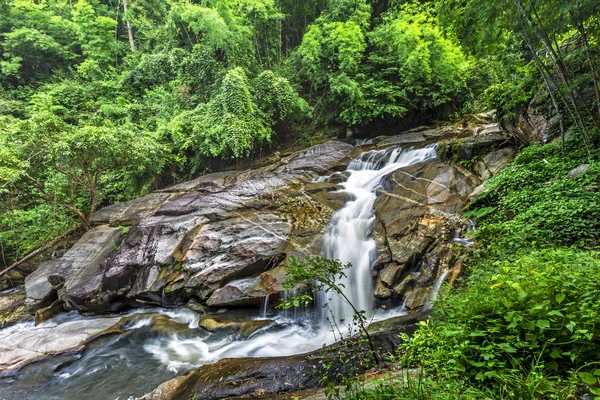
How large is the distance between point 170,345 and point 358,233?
489 centimetres

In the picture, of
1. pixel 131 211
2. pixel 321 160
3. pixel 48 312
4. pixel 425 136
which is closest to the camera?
pixel 48 312

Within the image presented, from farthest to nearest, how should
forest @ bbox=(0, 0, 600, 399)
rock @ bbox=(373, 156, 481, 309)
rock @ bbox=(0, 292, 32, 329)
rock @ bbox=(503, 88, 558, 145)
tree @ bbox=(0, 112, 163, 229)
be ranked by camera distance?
1. tree @ bbox=(0, 112, 163, 229)
2. rock @ bbox=(0, 292, 32, 329)
3. rock @ bbox=(503, 88, 558, 145)
4. rock @ bbox=(373, 156, 481, 309)
5. forest @ bbox=(0, 0, 600, 399)

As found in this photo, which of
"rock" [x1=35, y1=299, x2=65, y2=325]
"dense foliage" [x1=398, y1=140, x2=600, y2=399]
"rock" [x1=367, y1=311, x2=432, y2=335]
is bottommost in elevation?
"rock" [x1=35, y1=299, x2=65, y2=325]

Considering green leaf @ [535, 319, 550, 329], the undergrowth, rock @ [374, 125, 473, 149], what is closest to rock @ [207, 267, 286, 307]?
the undergrowth

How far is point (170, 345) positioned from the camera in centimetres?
595

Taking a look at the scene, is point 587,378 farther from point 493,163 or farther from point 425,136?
point 425,136

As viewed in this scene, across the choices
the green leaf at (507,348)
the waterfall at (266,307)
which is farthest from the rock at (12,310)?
the green leaf at (507,348)

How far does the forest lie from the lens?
2.24 metres

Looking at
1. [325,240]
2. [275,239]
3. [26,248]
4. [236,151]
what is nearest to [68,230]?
[26,248]

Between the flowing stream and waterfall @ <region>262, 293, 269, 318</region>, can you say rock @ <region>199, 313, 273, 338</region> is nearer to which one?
the flowing stream

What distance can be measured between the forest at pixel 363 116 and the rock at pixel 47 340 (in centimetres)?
450

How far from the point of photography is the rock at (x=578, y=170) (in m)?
4.89

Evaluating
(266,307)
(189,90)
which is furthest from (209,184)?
(189,90)

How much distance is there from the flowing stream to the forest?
8.15 feet
